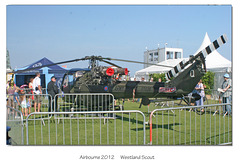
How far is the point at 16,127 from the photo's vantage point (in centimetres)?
517

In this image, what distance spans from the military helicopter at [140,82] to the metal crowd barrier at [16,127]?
333 centimetres

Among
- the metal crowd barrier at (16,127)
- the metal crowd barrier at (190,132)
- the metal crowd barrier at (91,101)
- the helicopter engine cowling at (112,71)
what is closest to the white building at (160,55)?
the helicopter engine cowling at (112,71)

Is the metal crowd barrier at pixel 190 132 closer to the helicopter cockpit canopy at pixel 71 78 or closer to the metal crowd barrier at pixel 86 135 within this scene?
the metal crowd barrier at pixel 86 135

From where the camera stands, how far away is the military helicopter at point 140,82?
810cm

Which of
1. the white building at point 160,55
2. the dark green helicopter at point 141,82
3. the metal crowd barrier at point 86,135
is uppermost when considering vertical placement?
the white building at point 160,55

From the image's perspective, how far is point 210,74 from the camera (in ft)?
53.4

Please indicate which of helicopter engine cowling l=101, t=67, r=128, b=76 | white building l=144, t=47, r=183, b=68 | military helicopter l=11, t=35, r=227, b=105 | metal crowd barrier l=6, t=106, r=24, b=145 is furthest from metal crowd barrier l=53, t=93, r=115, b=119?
white building l=144, t=47, r=183, b=68

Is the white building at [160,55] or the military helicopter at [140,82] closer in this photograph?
the military helicopter at [140,82]

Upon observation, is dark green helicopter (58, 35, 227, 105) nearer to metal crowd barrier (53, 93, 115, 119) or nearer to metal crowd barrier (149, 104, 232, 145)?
metal crowd barrier (53, 93, 115, 119)

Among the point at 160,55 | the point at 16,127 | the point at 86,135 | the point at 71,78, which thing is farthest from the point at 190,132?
the point at 160,55
